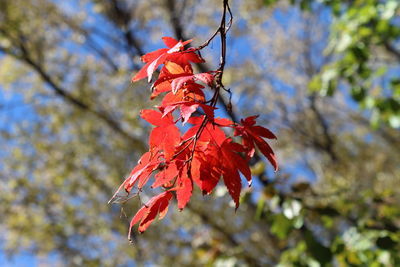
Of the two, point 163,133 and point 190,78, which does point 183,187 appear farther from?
point 190,78

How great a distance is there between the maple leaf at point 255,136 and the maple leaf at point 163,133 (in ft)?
0.45

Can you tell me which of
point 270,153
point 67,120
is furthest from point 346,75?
point 67,120

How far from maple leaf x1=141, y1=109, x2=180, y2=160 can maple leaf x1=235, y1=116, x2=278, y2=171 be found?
0.45 feet

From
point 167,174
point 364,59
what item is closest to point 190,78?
point 167,174

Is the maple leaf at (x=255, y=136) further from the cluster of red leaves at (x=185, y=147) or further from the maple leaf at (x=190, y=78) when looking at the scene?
the maple leaf at (x=190, y=78)

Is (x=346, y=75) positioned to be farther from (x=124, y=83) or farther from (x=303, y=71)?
(x=303, y=71)

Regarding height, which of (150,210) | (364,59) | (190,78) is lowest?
(150,210)

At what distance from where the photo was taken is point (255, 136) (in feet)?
2.74

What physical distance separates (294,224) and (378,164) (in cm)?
1063

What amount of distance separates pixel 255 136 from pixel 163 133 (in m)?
0.19

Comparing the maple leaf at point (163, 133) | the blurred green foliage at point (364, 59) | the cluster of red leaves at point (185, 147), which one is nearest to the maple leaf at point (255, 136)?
the cluster of red leaves at point (185, 147)

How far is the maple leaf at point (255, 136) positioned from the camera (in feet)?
2.70

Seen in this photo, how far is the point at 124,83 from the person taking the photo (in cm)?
628

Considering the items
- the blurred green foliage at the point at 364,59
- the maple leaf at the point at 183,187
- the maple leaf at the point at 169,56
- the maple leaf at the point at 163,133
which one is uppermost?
the blurred green foliage at the point at 364,59
